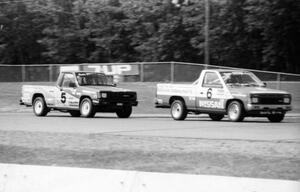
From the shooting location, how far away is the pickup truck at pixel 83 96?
22672mm

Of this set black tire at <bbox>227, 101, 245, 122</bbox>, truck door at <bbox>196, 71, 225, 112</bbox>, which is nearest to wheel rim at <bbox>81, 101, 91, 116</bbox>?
truck door at <bbox>196, 71, 225, 112</bbox>

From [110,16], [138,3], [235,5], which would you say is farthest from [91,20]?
[235,5]

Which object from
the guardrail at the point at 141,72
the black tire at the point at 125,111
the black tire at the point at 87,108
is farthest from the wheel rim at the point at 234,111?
the guardrail at the point at 141,72

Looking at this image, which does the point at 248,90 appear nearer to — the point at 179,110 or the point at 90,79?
the point at 179,110

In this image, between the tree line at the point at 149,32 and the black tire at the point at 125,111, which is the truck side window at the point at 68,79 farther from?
the tree line at the point at 149,32

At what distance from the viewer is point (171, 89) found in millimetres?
22281

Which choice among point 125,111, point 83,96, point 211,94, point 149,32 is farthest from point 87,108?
point 149,32

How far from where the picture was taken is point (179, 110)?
72.3 feet

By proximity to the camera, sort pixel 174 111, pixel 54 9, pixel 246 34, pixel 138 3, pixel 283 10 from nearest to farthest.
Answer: pixel 174 111 → pixel 283 10 → pixel 246 34 → pixel 138 3 → pixel 54 9

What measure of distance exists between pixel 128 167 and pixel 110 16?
43406mm

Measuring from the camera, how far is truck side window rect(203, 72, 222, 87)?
20948 millimetres

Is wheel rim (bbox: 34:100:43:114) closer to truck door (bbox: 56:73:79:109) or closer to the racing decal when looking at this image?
truck door (bbox: 56:73:79:109)

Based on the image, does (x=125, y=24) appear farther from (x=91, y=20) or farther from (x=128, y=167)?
(x=128, y=167)

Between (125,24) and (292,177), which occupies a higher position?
(125,24)
